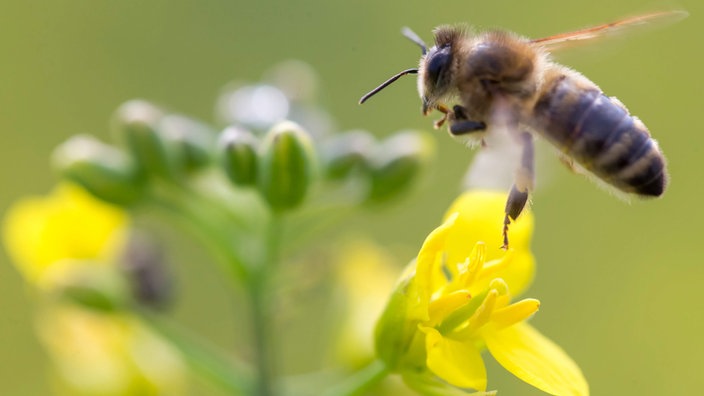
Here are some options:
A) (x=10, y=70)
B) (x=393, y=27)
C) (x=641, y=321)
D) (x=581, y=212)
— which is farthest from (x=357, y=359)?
(x=10, y=70)

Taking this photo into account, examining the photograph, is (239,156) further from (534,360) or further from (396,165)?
(534,360)

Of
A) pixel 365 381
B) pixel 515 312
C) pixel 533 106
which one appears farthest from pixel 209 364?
pixel 533 106

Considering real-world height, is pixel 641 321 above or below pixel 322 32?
below

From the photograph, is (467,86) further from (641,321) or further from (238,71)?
(238,71)

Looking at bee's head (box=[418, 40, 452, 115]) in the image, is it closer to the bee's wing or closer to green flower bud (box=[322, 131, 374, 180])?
the bee's wing

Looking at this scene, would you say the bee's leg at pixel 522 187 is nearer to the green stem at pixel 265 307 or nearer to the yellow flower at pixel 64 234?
the green stem at pixel 265 307

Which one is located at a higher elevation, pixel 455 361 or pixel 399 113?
pixel 399 113

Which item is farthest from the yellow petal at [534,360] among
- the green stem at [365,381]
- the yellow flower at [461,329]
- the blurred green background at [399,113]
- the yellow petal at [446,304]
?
the blurred green background at [399,113]
